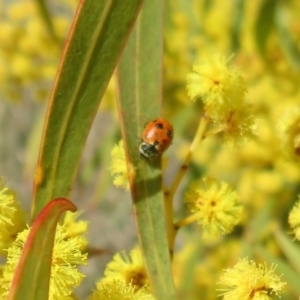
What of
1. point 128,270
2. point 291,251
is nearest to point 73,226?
point 128,270

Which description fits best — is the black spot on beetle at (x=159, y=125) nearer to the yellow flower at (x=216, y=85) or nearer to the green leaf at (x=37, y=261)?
the yellow flower at (x=216, y=85)

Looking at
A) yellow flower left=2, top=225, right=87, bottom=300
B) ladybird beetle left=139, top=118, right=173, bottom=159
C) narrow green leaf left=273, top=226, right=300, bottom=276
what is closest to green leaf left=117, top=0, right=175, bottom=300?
ladybird beetle left=139, top=118, right=173, bottom=159

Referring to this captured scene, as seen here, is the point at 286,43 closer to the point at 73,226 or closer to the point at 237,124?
the point at 237,124

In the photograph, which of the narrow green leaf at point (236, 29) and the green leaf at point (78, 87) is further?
the narrow green leaf at point (236, 29)

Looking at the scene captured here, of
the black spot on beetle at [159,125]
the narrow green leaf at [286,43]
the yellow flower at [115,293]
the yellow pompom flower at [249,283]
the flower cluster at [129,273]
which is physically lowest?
the yellow pompom flower at [249,283]

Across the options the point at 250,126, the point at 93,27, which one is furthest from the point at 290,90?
the point at 93,27

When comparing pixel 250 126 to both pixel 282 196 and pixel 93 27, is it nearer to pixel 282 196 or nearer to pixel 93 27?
pixel 93 27

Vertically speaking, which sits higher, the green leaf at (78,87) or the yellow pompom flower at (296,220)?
the green leaf at (78,87)

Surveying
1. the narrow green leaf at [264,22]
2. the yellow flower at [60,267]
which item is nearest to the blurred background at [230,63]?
the narrow green leaf at [264,22]
